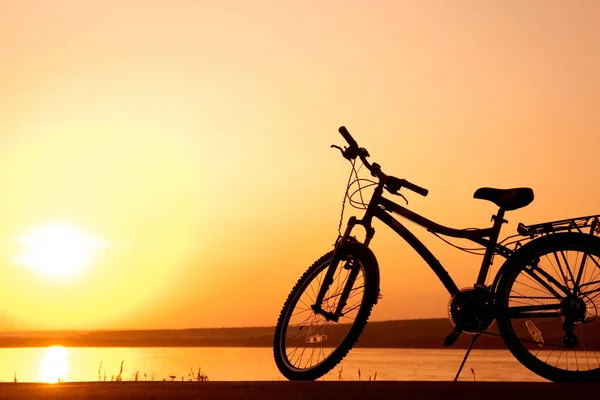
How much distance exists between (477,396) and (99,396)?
7.81 feet

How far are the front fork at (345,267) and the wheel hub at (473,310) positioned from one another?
97cm

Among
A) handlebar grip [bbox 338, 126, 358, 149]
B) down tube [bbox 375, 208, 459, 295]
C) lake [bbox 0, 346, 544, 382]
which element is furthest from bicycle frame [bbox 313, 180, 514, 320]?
lake [bbox 0, 346, 544, 382]

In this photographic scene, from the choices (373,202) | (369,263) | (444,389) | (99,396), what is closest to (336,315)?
(369,263)

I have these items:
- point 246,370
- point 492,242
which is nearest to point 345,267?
point 492,242

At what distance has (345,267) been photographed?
7.08m

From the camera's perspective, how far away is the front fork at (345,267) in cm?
696

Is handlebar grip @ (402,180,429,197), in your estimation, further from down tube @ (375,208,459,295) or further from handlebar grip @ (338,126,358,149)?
handlebar grip @ (338,126,358,149)

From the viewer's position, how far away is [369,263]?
679 cm

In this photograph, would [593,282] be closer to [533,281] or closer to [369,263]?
[533,281]

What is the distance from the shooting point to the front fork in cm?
696

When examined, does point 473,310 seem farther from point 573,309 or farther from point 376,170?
point 376,170

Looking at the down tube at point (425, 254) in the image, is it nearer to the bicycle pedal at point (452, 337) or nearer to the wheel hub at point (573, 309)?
the bicycle pedal at point (452, 337)

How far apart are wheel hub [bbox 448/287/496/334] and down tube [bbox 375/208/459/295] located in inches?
6.3

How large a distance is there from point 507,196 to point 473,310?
1017 mm
